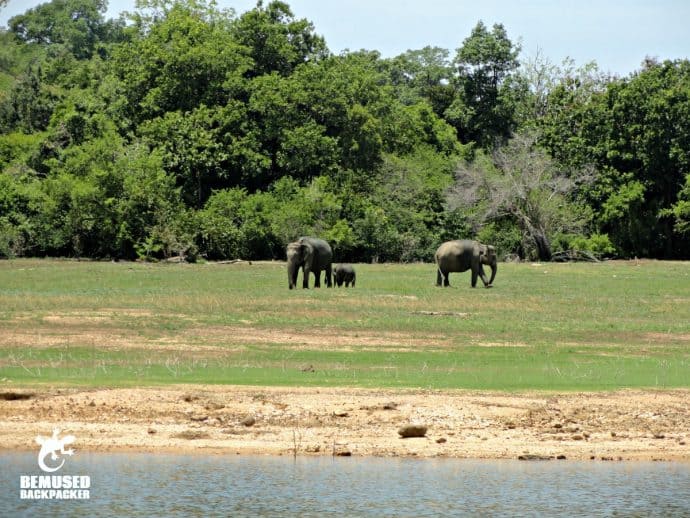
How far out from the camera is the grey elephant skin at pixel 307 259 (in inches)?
1564

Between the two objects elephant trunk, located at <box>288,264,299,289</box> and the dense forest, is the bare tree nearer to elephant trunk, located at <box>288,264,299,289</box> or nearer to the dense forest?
the dense forest

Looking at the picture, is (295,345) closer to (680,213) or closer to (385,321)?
(385,321)

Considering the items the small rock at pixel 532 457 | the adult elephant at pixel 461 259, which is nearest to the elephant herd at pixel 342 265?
the adult elephant at pixel 461 259

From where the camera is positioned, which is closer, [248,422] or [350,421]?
[248,422]

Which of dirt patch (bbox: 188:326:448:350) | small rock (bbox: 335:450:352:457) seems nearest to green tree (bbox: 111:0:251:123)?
dirt patch (bbox: 188:326:448:350)

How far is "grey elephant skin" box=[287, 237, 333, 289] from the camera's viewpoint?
39719 mm

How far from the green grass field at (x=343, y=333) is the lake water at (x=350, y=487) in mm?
4251

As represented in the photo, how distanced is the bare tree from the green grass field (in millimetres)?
22380

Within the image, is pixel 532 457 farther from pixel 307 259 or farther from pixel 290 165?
pixel 290 165

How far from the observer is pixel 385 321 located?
1160 inches

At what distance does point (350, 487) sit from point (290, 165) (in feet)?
175

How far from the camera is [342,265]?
1624 inches

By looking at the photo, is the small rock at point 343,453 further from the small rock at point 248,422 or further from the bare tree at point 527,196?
the bare tree at point 527,196

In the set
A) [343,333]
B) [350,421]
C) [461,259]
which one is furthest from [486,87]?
[350,421]
